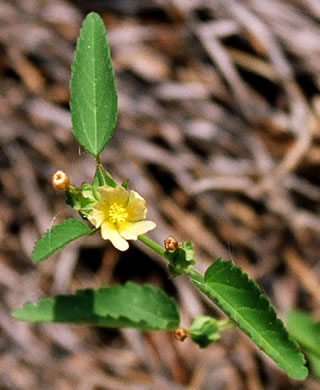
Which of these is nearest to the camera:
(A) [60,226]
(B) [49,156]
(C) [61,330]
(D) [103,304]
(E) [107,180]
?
(A) [60,226]

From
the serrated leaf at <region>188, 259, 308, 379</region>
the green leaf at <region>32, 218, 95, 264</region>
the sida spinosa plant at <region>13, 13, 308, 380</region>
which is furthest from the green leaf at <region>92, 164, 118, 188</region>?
the serrated leaf at <region>188, 259, 308, 379</region>

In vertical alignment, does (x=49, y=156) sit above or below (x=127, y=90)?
below

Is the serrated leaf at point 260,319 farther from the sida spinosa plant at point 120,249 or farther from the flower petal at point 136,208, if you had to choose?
the flower petal at point 136,208

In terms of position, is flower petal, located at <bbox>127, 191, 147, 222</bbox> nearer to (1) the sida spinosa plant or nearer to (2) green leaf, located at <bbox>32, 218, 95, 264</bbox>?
(1) the sida spinosa plant

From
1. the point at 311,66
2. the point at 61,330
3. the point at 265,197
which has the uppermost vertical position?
the point at 311,66

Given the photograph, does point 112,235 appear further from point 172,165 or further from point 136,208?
point 172,165

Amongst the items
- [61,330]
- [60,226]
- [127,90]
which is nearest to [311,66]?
[127,90]

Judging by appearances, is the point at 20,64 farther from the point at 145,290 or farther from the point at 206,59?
the point at 145,290
